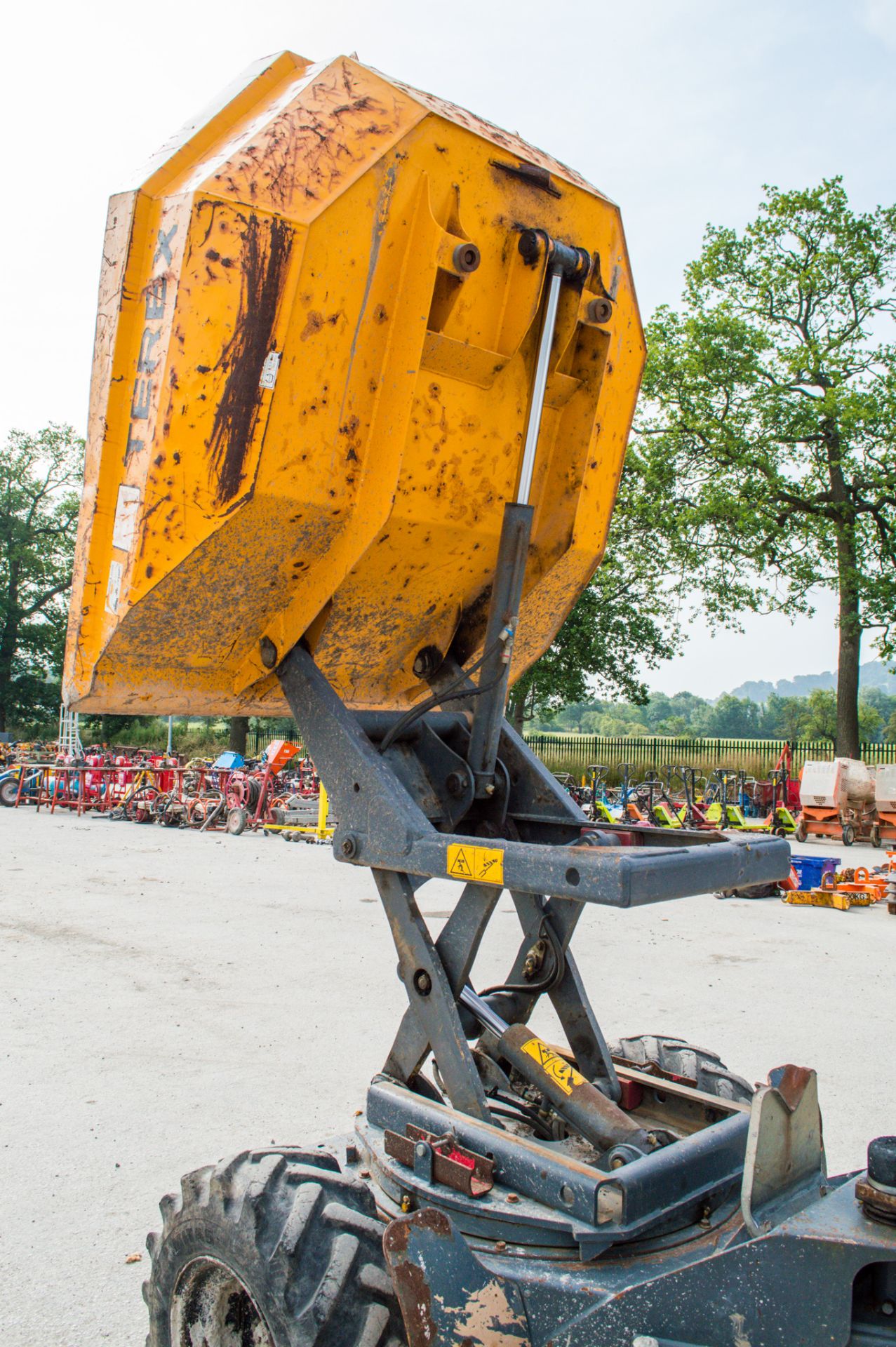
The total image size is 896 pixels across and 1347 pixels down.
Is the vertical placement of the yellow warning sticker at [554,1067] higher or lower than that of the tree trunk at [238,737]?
higher

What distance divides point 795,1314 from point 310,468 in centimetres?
217

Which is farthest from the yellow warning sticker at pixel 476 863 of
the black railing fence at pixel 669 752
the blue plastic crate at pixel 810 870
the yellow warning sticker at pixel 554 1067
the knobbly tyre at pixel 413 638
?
the black railing fence at pixel 669 752

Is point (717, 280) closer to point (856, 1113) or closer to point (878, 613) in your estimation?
point (878, 613)

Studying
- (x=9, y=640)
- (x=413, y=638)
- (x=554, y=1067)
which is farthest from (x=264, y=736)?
(x=554, y=1067)

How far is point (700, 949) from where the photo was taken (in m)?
8.91

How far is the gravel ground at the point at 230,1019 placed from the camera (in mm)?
3846

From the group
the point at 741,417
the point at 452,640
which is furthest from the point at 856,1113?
the point at 741,417

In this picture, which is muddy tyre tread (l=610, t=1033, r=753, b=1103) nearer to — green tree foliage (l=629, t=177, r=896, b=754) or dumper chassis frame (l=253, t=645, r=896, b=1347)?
dumper chassis frame (l=253, t=645, r=896, b=1347)

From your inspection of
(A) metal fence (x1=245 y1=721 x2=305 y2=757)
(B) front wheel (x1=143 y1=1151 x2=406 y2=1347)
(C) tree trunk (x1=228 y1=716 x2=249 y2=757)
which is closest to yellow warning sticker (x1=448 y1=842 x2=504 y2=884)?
(B) front wheel (x1=143 y1=1151 x2=406 y2=1347)

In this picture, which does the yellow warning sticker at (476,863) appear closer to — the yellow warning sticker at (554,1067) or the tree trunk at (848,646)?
the yellow warning sticker at (554,1067)

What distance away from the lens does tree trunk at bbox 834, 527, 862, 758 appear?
25812 mm

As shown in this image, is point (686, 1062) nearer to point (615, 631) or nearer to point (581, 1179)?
point (581, 1179)

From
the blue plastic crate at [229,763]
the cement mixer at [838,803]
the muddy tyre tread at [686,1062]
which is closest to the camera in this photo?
the muddy tyre tread at [686,1062]

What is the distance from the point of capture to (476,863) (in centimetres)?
239
